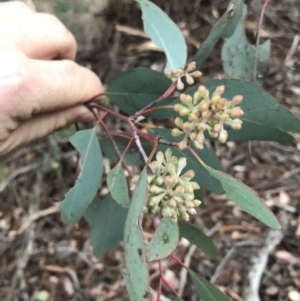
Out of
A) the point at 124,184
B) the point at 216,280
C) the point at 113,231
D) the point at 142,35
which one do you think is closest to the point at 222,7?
the point at 142,35

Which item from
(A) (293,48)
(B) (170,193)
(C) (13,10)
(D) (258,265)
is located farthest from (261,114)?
(A) (293,48)

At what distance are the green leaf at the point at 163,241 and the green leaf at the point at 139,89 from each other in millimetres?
295

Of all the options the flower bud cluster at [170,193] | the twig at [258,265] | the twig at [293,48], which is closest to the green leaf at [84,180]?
the flower bud cluster at [170,193]

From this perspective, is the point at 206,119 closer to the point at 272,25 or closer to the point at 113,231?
the point at 113,231

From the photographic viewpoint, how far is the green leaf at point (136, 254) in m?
0.56

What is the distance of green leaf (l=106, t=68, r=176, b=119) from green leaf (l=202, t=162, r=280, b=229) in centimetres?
27

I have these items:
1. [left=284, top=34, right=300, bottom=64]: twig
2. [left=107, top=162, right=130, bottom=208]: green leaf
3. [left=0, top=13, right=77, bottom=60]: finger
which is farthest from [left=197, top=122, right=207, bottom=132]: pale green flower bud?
[left=284, top=34, right=300, bottom=64]: twig

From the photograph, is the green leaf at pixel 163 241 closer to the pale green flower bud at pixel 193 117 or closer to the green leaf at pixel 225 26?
the pale green flower bud at pixel 193 117

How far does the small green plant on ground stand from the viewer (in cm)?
59

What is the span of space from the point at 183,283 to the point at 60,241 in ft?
1.33

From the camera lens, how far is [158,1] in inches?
66.7

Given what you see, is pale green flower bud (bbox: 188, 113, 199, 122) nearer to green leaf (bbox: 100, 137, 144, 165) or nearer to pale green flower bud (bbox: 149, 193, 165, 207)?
pale green flower bud (bbox: 149, 193, 165, 207)

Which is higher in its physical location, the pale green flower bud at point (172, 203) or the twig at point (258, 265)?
the pale green flower bud at point (172, 203)

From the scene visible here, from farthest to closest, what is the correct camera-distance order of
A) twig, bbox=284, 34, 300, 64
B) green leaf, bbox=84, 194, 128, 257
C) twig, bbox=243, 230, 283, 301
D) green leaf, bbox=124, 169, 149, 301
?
twig, bbox=284, 34, 300, 64
twig, bbox=243, 230, 283, 301
green leaf, bbox=84, 194, 128, 257
green leaf, bbox=124, 169, 149, 301
